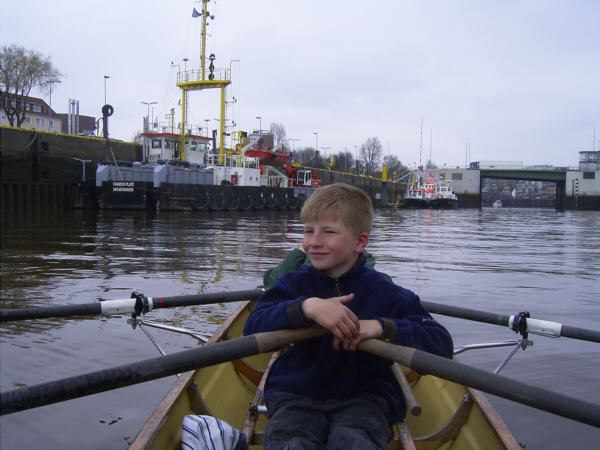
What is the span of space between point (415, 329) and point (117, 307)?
2.29 meters

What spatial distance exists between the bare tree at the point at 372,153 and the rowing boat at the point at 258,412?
8570 centimetres

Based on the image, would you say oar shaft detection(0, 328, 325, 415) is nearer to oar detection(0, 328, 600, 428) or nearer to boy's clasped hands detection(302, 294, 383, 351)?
oar detection(0, 328, 600, 428)

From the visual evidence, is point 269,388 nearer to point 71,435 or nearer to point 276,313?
point 276,313

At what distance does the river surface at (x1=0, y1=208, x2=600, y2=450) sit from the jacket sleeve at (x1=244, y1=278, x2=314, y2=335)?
63.8 inches

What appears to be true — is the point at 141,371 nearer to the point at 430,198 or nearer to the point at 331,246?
the point at 331,246

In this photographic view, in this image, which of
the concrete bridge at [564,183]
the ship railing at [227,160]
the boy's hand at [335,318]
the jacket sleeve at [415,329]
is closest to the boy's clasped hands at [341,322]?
the boy's hand at [335,318]

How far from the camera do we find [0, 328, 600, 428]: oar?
1.93 meters

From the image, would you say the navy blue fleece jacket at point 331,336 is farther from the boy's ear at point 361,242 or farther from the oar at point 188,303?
the oar at point 188,303

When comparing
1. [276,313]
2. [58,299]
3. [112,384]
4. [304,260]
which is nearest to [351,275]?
[276,313]

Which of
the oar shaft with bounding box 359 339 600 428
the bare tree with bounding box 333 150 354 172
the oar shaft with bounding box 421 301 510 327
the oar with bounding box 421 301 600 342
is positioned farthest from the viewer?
the bare tree with bounding box 333 150 354 172

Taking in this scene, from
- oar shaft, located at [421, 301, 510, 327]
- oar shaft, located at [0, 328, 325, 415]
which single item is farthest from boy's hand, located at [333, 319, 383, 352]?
oar shaft, located at [421, 301, 510, 327]

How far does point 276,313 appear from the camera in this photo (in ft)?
7.75

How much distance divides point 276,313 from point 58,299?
555cm

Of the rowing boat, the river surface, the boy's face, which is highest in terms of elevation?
the boy's face
